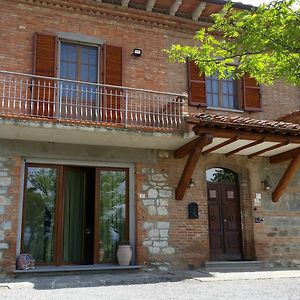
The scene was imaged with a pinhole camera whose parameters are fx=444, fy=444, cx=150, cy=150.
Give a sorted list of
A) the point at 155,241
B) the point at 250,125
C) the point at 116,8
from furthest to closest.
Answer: the point at 116,8 → the point at 155,241 → the point at 250,125

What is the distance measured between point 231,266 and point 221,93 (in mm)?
4883

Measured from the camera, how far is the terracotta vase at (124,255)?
420 inches

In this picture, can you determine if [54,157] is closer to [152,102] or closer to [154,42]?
[152,102]

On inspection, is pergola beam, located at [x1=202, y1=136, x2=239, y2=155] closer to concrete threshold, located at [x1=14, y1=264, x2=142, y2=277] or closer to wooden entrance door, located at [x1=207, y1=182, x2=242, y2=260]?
wooden entrance door, located at [x1=207, y1=182, x2=242, y2=260]

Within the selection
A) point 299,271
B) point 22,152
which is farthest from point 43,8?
point 299,271

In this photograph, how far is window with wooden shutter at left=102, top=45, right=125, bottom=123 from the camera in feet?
36.8

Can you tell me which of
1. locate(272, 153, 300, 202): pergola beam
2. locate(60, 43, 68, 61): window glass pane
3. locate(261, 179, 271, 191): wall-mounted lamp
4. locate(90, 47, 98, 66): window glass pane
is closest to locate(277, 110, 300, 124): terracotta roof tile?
locate(272, 153, 300, 202): pergola beam

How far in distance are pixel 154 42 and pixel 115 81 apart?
177 centimetres

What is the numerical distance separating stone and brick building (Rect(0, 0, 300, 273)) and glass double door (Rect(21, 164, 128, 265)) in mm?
26

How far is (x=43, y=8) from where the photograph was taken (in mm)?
11375

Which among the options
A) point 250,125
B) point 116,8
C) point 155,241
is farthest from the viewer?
point 116,8

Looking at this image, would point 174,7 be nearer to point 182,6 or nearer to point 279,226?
point 182,6

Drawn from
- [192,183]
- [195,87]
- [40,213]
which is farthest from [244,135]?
[40,213]

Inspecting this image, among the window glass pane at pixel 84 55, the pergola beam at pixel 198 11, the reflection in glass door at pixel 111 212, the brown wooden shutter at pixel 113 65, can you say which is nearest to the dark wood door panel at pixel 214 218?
the reflection in glass door at pixel 111 212
